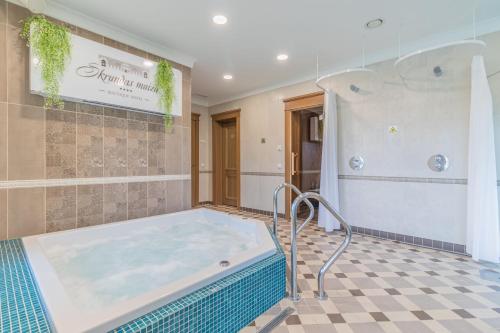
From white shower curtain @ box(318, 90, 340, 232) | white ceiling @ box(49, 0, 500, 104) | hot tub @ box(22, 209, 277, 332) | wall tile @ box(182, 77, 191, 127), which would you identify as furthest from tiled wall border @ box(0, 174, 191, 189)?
white shower curtain @ box(318, 90, 340, 232)

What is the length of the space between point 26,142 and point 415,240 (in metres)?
4.47

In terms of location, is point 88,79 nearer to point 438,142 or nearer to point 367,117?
point 367,117

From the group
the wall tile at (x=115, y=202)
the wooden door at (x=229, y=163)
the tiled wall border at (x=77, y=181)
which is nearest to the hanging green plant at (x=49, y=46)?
the tiled wall border at (x=77, y=181)

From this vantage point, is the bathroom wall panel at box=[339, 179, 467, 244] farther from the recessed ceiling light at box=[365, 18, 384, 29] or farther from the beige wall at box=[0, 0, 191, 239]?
the beige wall at box=[0, 0, 191, 239]

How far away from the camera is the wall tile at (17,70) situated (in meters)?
2.24

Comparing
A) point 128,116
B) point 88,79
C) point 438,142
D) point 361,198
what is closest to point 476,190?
point 438,142

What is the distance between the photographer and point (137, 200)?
3.11 m

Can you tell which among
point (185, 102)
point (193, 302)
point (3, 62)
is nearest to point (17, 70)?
point (3, 62)

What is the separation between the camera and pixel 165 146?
3408 mm

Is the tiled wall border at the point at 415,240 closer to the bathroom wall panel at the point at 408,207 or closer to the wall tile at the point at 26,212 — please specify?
the bathroom wall panel at the point at 408,207

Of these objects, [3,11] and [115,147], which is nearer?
[3,11]

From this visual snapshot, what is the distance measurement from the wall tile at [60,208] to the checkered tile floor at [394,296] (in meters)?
2.07

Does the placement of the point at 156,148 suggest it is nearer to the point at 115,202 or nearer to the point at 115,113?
the point at 115,113

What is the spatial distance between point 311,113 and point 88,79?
4283 millimetres
